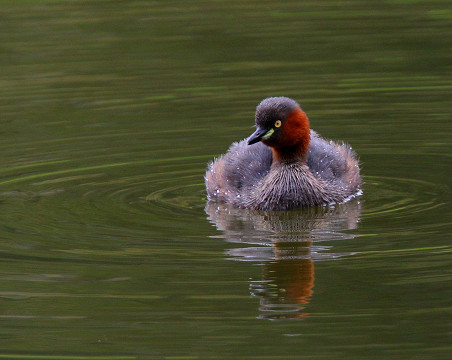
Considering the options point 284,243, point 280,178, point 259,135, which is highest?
point 259,135

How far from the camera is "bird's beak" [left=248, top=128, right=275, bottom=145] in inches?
439

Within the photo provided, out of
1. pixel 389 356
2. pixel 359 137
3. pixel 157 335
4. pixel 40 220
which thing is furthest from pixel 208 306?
pixel 359 137

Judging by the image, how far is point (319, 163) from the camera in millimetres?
11859

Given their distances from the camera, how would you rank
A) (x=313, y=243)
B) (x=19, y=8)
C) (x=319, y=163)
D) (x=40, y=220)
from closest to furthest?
(x=313, y=243) → (x=40, y=220) → (x=319, y=163) → (x=19, y=8)

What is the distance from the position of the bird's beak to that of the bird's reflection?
74cm

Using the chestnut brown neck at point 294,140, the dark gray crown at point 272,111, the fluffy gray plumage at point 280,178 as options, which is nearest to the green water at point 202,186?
the fluffy gray plumage at point 280,178

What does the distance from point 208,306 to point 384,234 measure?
2.29 meters

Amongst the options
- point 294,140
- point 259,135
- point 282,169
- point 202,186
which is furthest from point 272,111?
point 202,186

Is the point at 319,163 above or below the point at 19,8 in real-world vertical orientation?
below

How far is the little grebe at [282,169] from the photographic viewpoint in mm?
11367

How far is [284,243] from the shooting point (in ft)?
32.8

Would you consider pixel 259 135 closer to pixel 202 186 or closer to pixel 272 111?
pixel 272 111

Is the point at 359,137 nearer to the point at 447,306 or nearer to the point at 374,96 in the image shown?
the point at 374,96

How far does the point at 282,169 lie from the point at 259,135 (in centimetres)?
57
